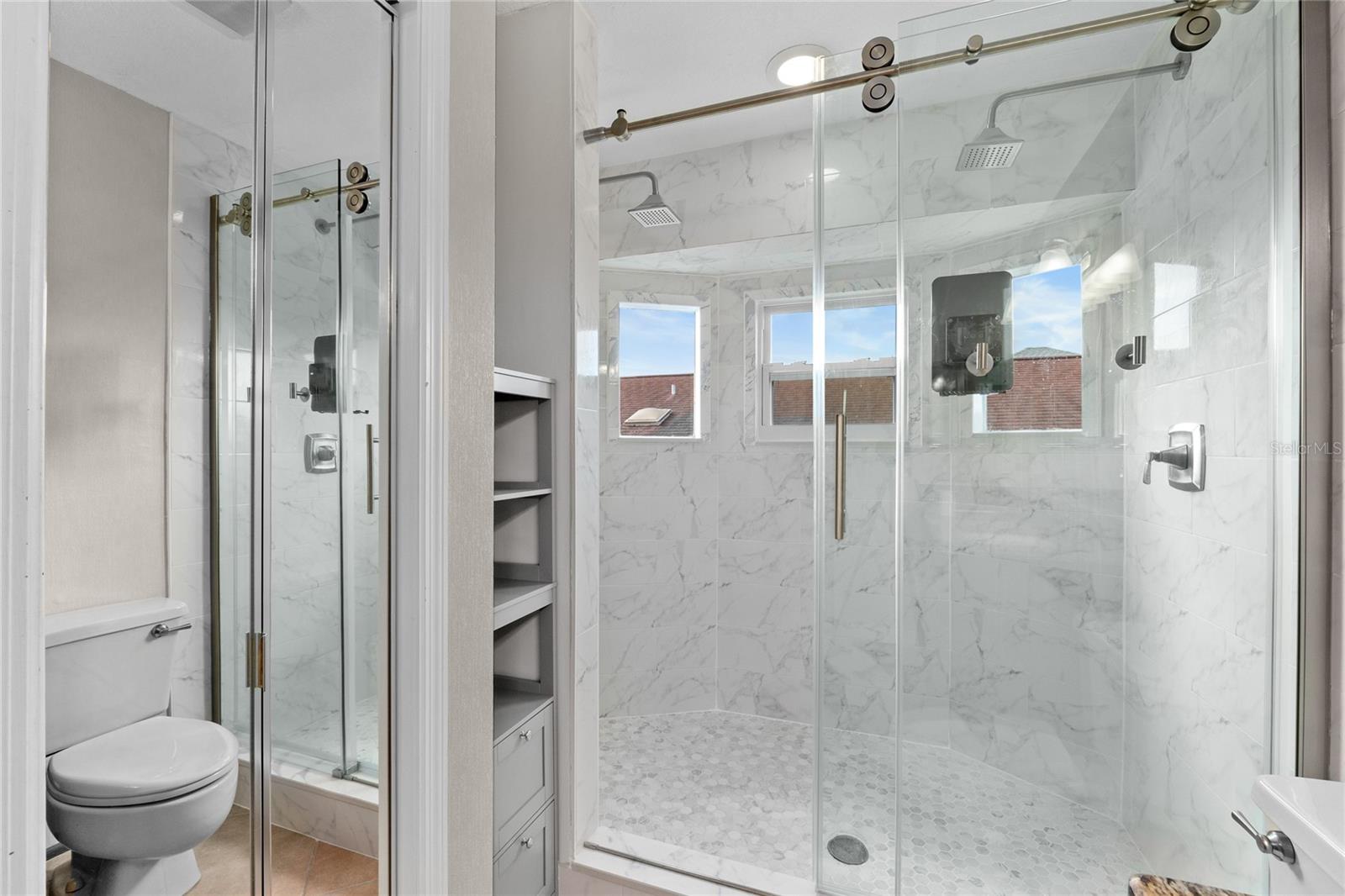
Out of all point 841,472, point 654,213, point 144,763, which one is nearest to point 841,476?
point 841,472

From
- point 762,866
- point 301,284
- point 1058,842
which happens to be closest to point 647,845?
point 762,866

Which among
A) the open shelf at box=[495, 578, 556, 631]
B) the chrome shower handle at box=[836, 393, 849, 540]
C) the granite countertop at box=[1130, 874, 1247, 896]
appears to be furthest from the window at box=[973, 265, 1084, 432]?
the open shelf at box=[495, 578, 556, 631]

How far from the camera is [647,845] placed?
1.67 meters

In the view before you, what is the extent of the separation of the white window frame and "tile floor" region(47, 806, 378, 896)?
2181mm

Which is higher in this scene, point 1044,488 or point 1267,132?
point 1267,132

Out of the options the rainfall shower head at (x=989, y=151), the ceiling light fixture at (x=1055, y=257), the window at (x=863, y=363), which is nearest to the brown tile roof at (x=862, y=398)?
the window at (x=863, y=363)

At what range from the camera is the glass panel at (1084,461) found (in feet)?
4.48

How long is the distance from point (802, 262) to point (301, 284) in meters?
2.31

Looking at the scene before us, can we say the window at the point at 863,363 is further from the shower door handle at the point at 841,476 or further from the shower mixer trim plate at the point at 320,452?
the shower mixer trim plate at the point at 320,452

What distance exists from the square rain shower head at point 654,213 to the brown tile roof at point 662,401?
2.74 feet

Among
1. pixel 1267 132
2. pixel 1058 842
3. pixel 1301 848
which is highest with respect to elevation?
pixel 1267 132

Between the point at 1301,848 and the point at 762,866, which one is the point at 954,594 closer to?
the point at 1301,848

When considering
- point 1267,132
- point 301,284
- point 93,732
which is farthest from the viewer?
point 1267,132

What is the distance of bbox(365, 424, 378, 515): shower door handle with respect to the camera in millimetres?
1062
